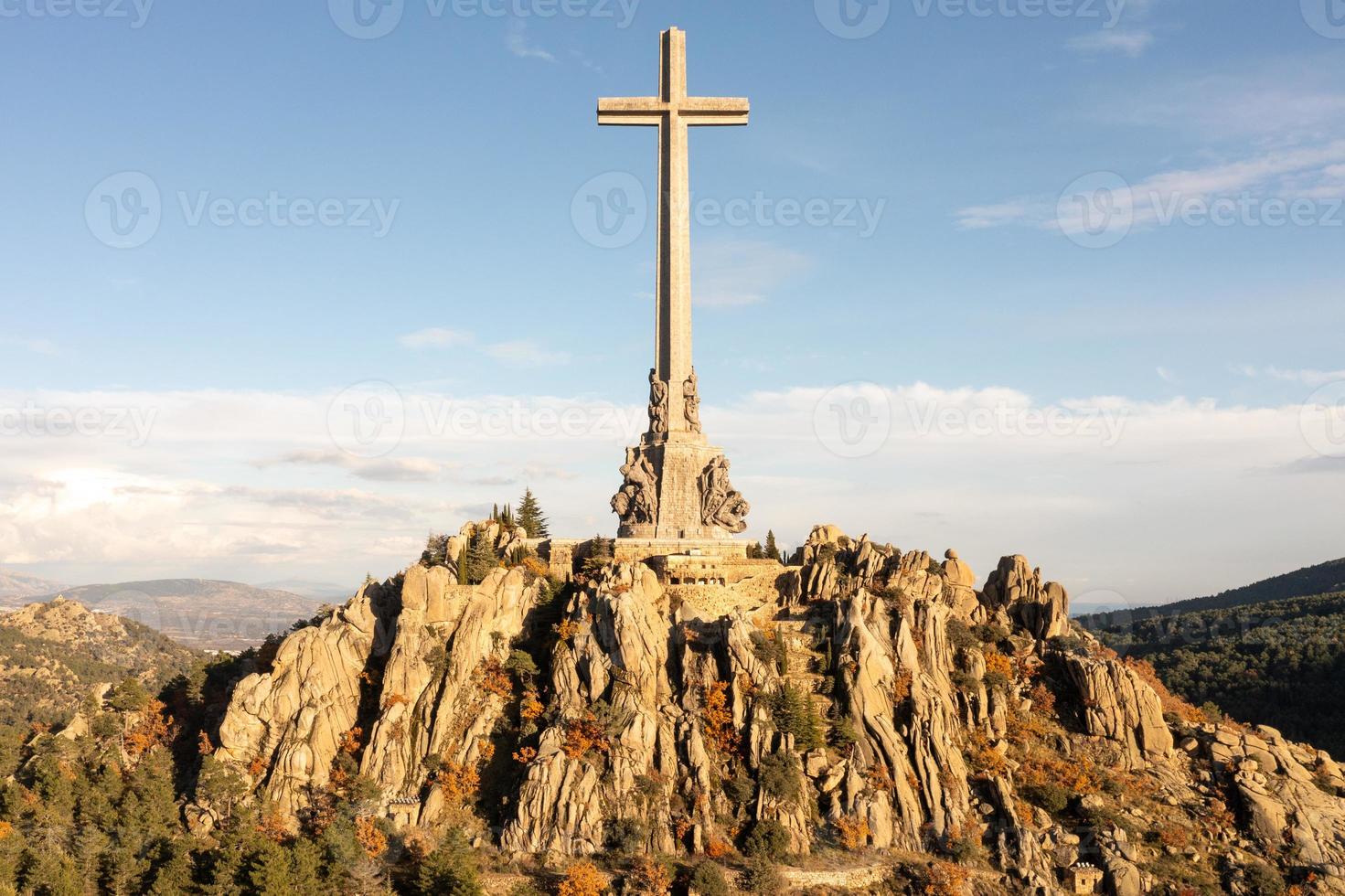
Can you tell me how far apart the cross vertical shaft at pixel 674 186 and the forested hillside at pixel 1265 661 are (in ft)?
140

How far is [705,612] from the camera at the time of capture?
5428 centimetres

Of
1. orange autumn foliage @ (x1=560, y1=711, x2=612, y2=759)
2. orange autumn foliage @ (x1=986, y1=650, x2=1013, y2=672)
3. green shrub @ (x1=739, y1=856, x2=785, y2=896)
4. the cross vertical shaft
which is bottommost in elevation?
green shrub @ (x1=739, y1=856, x2=785, y2=896)

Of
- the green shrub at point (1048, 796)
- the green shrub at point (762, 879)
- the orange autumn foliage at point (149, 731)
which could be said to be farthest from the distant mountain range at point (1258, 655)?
the orange autumn foliage at point (149, 731)

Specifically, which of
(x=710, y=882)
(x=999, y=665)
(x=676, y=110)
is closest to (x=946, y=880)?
(x=710, y=882)

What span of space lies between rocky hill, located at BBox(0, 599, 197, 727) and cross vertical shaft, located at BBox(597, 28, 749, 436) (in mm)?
65453

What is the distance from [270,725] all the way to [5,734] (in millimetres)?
23765

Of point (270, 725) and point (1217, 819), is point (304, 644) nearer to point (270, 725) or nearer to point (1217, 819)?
point (270, 725)

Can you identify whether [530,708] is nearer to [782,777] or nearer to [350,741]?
[350,741]

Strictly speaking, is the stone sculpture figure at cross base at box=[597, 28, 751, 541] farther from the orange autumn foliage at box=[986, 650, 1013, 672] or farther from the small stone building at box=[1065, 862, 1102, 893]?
the small stone building at box=[1065, 862, 1102, 893]

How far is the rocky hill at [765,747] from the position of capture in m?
45.6

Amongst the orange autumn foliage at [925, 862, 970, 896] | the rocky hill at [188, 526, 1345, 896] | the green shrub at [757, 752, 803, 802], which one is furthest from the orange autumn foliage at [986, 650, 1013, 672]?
the green shrub at [757, 752, 803, 802]

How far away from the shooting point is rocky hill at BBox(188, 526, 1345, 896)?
4559 cm

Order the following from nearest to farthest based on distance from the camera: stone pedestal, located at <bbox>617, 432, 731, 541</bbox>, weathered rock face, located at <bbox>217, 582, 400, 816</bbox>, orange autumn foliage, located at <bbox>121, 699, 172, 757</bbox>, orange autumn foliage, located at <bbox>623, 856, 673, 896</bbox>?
orange autumn foliage, located at <bbox>623, 856, 673, 896</bbox> < weathered rock face, located at <bbox>217, 582, 400, 816</bbox> < orange autumn foliage, located at <bbox>121, 699, 172, 757</bbox> < stone pedestal, located at <bbox>617, 432, 731, 541</bbox>

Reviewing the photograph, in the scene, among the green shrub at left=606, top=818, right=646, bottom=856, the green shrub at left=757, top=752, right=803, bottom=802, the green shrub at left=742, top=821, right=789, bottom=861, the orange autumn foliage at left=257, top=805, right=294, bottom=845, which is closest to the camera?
the green shrub at left=742, top=821, right=789, bottom=861
